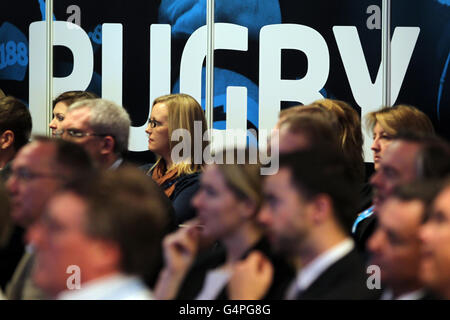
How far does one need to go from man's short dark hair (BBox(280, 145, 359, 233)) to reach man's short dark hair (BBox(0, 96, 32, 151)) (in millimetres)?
2618

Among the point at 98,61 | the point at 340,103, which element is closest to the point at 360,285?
the point at 340,103

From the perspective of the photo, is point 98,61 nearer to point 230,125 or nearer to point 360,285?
point 230,125

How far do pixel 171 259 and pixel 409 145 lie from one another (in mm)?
913

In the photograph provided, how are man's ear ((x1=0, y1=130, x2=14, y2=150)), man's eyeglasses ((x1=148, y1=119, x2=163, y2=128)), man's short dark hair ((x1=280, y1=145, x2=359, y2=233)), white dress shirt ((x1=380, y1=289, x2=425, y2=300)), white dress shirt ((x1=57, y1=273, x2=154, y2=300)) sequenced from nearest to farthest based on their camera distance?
white dress shirt ((x1=57, y1=273, x2=154, y2=300))
white dress shirt ((x1=380, y1=289, x2=425, y2=300))
man's short dark hair ((x1=280, y1=145, x2=359, y2=233))
man's ear ((x1=0, y1=130, x2=14, y2=150))
man's eyeglasses ((x1=148, y1=119, x2=163, y2=128))

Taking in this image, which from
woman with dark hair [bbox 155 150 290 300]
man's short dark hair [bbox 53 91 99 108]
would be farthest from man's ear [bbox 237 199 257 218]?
man's short dark hair [bbox 53 91 99 108]

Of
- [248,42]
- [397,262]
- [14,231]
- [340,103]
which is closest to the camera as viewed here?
[397,262]

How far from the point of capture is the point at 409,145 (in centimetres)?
273

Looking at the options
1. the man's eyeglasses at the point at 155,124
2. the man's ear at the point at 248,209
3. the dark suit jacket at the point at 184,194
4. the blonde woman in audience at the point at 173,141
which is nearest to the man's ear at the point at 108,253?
the man's ear at the point at 248,209

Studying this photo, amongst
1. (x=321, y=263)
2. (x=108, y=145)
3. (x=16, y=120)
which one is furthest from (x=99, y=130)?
(x=321, y=263)

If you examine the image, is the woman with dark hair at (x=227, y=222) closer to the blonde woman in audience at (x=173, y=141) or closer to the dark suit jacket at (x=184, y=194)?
the dark suit jacket at (x=184, y=194)

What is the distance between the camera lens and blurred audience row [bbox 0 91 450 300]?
1.98 meters

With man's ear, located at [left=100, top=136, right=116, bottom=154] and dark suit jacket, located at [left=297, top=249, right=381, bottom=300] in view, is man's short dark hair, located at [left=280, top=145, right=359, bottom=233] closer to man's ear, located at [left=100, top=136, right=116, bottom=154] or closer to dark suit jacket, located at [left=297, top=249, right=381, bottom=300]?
dark suit jacket, located at [left=297, top=249, right=381, bottom=300]

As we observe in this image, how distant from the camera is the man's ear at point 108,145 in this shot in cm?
405
